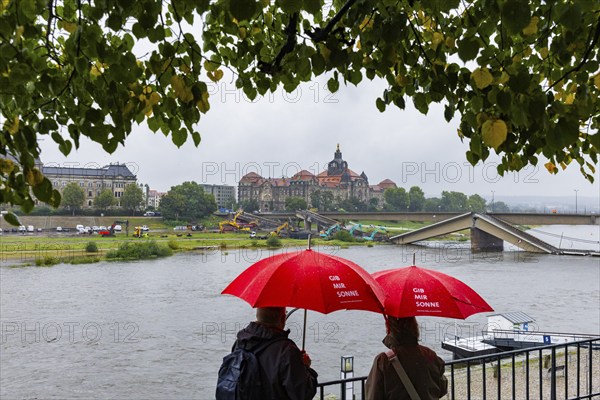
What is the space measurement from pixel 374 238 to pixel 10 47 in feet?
171

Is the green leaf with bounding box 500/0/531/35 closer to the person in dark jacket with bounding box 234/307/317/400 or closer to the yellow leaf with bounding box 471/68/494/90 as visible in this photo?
the yellow leaf with bounding box 471/68/494/90

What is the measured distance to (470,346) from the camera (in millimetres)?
14039

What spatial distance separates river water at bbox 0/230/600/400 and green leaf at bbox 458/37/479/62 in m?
12.0

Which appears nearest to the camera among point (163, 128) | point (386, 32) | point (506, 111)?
point (506, 111)

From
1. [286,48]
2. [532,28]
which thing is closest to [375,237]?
[286,48]

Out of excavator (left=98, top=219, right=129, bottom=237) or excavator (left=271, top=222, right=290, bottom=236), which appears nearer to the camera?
excavator (left=271, top=222, right=290, bottom=236)

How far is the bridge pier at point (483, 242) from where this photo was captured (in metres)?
44.7

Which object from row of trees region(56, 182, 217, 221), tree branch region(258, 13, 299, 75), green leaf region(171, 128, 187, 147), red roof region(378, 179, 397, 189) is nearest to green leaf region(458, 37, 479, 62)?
tree branch region(258, 13, 299, 75)

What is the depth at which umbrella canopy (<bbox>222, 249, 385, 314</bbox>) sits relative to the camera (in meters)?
2.43

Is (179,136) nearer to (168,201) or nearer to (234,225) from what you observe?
(234,225)

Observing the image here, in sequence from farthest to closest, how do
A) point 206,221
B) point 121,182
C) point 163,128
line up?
point 121,182 → point 206,221 → point 163,128

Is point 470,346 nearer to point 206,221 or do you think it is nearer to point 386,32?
point 386,32

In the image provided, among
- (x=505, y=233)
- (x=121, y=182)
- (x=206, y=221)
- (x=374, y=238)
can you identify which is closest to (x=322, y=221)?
(x=374, y=238)

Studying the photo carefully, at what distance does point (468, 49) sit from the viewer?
188 centimetres
